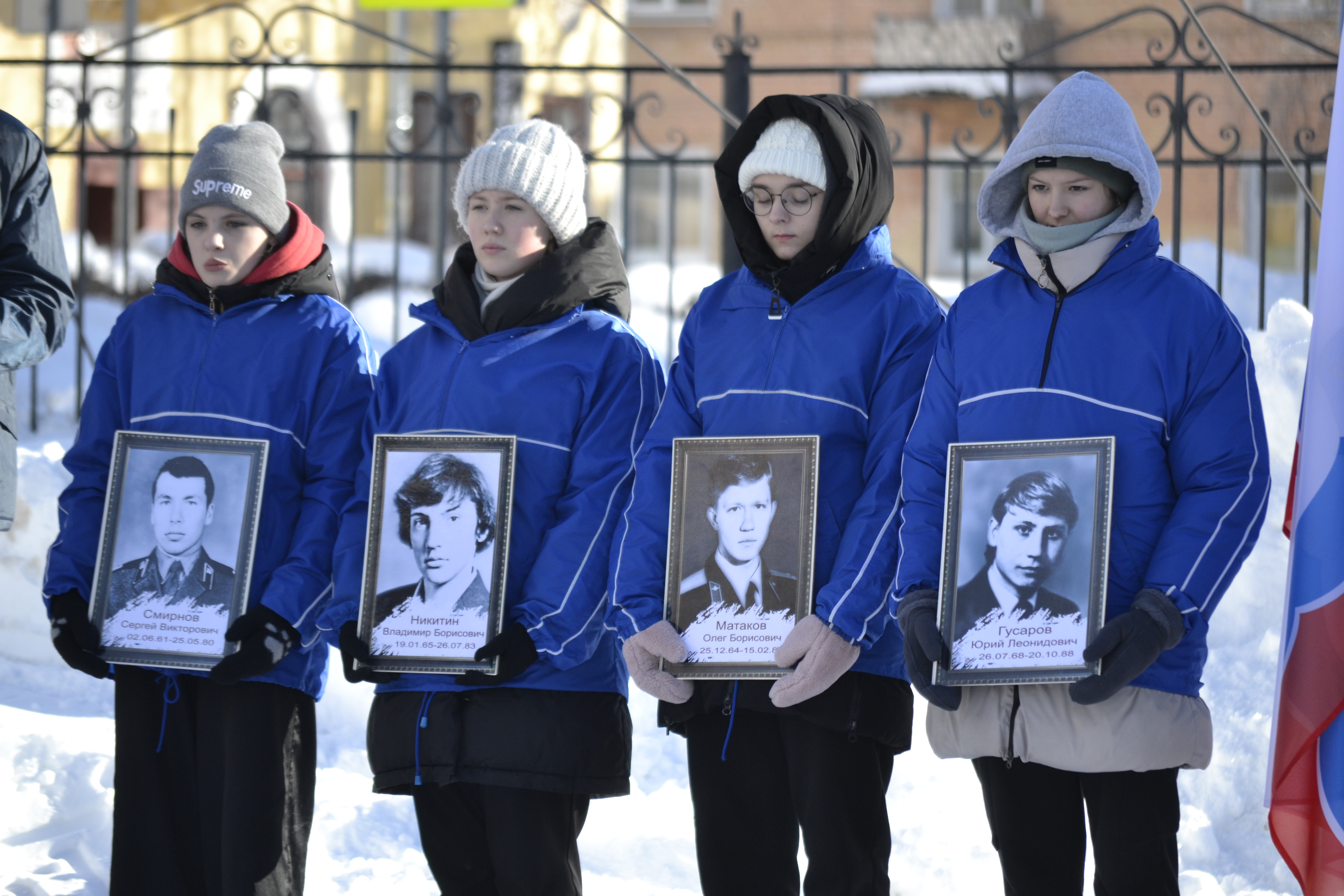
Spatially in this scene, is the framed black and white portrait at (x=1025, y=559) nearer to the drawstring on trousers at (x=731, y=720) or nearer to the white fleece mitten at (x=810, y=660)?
the white fleece mitten at (x=810, y=660)

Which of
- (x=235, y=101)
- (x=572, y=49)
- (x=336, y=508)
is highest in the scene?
(x=572, y=49)

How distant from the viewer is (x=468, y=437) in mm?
3125

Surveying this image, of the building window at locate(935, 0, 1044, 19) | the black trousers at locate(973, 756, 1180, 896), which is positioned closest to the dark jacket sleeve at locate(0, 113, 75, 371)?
the black trousers at locate(973, 756, 1180, 896)

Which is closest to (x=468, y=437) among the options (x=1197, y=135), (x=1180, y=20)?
(x=1180, y=20)

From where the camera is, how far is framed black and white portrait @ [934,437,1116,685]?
266cm

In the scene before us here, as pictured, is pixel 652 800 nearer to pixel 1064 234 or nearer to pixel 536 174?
pixel 536 174

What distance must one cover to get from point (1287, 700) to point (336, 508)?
2.05 metres

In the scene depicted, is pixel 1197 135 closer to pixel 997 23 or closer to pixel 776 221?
pixel 997 23

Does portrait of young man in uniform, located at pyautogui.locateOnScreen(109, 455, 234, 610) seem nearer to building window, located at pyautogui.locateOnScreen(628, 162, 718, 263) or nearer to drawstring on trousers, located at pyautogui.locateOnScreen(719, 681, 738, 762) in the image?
drawstring on trousers, located at pyautogui.locateOnScreen(719, 681, 738, 762)

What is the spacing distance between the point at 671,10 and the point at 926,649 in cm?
2177

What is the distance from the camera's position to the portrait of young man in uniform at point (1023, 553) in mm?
2691

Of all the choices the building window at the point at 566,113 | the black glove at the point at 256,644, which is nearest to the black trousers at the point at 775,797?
the black glove at the point at 256,644

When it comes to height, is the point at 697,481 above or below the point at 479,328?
below

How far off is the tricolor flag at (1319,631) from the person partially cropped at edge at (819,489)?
0.74m
